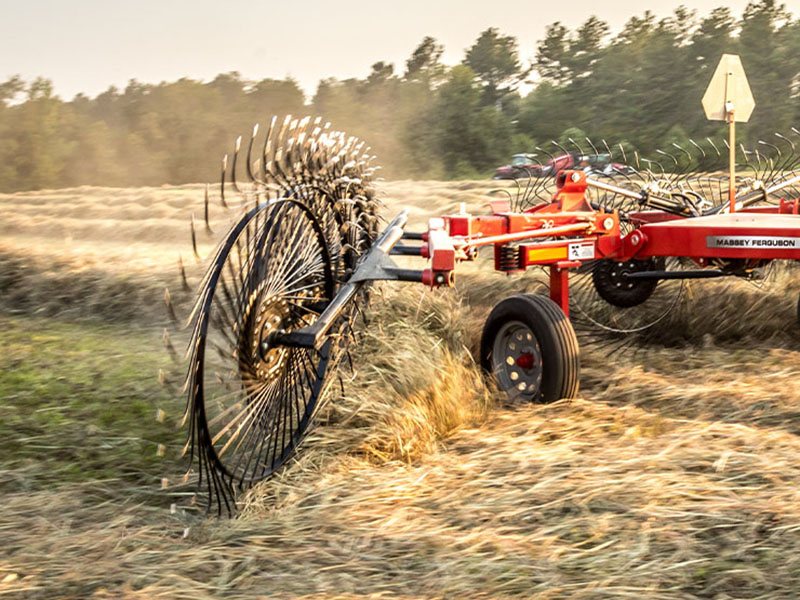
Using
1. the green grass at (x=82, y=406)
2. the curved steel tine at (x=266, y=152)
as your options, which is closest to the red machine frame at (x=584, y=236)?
the curved steel tine at (x=266, y=152)

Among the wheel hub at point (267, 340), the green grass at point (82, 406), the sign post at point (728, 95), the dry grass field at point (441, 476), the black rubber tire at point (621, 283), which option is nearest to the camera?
the dry grass field at point (441, 476)

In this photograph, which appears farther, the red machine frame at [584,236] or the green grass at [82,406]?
the red machine frame at [584,236]

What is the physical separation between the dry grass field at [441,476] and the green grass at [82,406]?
0.07 ft

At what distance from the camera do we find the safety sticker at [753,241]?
549 cm

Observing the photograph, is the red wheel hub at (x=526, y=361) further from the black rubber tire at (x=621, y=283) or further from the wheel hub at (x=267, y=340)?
the black rubber tire at (x=621, y=283)

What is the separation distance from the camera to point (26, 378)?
20.6ft

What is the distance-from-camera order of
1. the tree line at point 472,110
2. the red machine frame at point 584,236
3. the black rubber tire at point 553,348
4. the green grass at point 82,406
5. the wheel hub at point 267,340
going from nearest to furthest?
the wheel hub at point 267,340 < the green grass at point 82,406 < the black rubber tire at point 553,348 < the red machine frame at point 584,236 < the tree line at point 472,110

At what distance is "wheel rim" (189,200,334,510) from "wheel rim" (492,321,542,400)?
3.53 feet

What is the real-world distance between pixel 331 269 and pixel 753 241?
2232 millimetres

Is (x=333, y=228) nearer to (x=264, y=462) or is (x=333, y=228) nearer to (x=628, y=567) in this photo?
(x=264, y=462)

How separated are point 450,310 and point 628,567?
3.06 meters

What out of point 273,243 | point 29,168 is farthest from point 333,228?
point 29,168

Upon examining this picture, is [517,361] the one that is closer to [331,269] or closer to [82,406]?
[331,269]

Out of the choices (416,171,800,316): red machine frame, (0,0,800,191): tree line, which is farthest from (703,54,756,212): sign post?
(0,0,800,191): tree line
